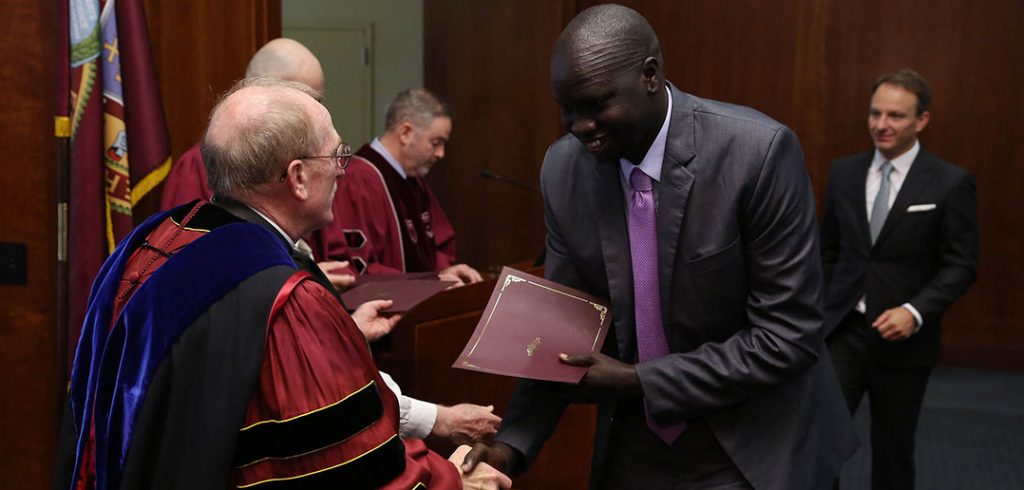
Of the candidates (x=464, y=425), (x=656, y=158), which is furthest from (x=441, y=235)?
(x=656, y=158)

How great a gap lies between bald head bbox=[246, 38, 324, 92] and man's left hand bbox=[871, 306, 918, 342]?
2194 mm

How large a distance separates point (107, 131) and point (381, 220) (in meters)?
1.58

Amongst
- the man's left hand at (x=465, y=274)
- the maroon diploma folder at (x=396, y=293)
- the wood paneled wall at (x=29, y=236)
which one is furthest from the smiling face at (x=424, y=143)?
the wood paneled wall at (x=29, y=236)

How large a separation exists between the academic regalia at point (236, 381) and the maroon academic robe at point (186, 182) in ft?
5.45

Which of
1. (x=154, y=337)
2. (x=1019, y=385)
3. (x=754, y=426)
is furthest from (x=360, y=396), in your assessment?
(x=1019, y=385)

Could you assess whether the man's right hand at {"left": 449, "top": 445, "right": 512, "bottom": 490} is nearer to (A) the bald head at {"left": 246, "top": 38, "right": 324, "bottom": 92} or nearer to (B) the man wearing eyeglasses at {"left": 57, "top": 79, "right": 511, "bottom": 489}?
(B) the man wearing eyeglasses at {"left": 57, "top": 79, "right": 511, "bottom": 489}

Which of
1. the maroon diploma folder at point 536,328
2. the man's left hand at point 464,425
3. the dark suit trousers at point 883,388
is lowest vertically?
the dark suit trousers at point 883,388

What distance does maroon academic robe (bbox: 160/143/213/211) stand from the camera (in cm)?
347

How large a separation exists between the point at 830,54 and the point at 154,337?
6.05m

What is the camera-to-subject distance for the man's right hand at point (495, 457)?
2.11m

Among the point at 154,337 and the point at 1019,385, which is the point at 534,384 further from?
the point at 1019,385

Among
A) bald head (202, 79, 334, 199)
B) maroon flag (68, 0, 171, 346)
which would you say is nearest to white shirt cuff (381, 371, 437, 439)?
bald head (202, 79, 334, 199)

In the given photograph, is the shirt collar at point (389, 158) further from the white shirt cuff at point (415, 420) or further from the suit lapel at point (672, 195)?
the suit lapel at point (672, 195)

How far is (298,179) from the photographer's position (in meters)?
1.95
